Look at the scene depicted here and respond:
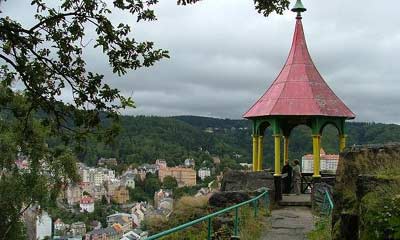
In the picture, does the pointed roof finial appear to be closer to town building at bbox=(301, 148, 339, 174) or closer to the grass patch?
town building at bbox=(301, 148, 339, 174)

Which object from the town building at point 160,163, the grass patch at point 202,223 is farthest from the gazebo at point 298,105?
the town building at point 160,163

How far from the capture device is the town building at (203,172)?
326ft

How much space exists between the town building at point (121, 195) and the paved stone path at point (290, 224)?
93272 mm

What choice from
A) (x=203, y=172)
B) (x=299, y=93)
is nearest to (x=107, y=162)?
(x=203, y=172)

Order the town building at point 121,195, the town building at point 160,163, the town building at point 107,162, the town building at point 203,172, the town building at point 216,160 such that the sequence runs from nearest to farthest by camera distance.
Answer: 1. the town building at point 216,160
2. the town building at point 203,172
3. the town building at point 121,195
4. the town building at point 160,163
5. the town building at point 107,162

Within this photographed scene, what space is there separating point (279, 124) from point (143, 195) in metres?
88.0

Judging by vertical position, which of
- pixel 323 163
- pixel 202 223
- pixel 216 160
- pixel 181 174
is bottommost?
pixel 181 174

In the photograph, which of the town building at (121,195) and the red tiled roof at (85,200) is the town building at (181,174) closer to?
the town building at (121,195)

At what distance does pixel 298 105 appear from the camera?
16.9 meters

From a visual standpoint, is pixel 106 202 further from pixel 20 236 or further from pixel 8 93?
pixel 8 93

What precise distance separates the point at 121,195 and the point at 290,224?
3858 inches

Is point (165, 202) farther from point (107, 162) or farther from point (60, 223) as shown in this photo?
point (107, 162)

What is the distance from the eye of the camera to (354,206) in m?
6.27

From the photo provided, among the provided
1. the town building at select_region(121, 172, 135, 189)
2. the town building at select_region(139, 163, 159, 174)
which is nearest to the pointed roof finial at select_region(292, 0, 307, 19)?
the town building at select_region(121, 172, 135, 189)
